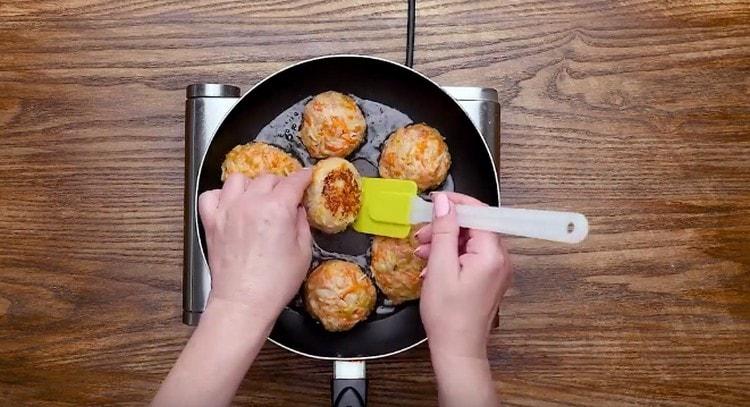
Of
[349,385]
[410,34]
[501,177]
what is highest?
[410,34]

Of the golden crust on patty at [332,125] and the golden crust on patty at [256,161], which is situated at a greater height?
the golden crust on patty at [332,125]

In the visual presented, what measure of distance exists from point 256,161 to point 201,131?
97mm

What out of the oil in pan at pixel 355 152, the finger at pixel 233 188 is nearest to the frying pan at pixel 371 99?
the oil in pan at pixel 355 152

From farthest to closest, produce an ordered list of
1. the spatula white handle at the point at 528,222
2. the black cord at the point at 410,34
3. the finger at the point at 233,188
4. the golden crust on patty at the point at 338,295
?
1. the black cord at the point at 410,34
2. the golden crust on patty at the point at 338,295
3. the finger at the point at 233,188
4. the spatula white handle at the point at 528,222

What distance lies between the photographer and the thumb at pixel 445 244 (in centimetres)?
69

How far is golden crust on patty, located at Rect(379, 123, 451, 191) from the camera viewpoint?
84cm

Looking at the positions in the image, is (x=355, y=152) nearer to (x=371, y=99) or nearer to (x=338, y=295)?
(x=371, y=99)

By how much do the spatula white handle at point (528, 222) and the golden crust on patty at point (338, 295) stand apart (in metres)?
0.19

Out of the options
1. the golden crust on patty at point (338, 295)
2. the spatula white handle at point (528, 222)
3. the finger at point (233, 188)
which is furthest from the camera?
the golden crust on patty at point (338, 295)

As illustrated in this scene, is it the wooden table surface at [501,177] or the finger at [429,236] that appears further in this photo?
the wooden table surface at [501,177]

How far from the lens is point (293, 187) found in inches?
28.8

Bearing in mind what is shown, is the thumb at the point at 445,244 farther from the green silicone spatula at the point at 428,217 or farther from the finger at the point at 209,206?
the finger at the point at 209,206

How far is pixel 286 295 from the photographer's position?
2.40 ft

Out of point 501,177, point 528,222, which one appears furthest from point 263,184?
point 501,177
